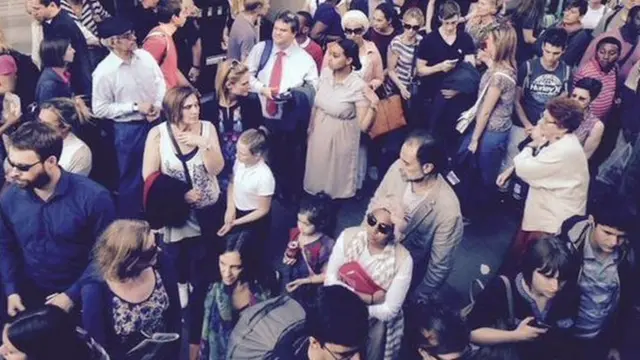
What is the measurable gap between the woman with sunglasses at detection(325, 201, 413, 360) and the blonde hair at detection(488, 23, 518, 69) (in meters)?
2.27

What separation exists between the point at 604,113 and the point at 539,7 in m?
1.89

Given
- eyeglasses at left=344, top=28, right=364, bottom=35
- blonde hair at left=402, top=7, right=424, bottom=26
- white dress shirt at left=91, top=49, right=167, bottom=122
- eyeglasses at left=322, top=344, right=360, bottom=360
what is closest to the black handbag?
white dress shirt at left=91, top=49, right=167, bottom=122

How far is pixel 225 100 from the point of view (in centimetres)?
545

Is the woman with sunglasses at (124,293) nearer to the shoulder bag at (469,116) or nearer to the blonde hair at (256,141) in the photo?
the blonde hair at (256,141)

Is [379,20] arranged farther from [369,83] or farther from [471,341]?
[471,341]

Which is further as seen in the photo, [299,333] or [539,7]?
[539,7]

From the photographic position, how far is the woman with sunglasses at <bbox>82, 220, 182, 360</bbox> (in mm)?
3449

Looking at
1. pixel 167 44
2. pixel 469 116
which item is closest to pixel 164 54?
pixel 167 44

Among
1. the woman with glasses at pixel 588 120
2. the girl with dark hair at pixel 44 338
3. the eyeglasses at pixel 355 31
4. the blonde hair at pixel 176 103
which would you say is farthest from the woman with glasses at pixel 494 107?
the girl with dark hair at pixel 44 338

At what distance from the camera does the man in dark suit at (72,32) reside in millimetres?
6242

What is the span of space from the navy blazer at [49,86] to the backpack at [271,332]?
2727 millimetres

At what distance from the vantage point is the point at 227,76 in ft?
17.6

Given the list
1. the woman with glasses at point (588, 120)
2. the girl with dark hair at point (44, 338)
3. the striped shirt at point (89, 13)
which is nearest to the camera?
the girl with dark hair at point (44, 338)

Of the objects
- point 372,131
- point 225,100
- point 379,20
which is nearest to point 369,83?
point 372,131
